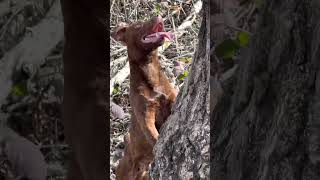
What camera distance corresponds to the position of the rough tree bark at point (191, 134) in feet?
5.79

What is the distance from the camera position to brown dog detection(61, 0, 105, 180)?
29.7 inches

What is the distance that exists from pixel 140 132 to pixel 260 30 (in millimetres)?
1969

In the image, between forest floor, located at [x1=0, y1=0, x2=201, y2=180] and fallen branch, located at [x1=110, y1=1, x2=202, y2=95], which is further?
fallen branch, located at [x1=110, y1=1, x2=202, y2=95]

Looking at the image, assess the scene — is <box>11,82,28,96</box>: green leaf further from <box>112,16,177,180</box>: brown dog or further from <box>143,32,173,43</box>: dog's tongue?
<box>112,16,177,180</box>: brown dog

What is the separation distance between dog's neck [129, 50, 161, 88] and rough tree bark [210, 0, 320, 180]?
1.85 meters

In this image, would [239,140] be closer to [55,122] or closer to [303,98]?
[303,98]

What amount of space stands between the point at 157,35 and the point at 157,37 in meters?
0.01

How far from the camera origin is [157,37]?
238 cm

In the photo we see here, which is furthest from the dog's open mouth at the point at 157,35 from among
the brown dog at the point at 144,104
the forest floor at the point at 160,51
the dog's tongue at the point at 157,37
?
the forest floor at the point at 160,51

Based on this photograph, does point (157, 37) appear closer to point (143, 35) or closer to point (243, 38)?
point (143, 35)

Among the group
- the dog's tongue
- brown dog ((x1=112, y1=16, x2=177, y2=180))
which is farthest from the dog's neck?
the dog's tongue

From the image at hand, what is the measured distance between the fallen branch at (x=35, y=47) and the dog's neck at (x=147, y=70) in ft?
6.10

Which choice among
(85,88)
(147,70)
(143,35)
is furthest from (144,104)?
(85,88)

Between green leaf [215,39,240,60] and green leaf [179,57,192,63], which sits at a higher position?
green leaf [179,57,192,63]
